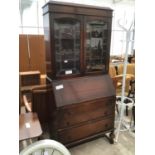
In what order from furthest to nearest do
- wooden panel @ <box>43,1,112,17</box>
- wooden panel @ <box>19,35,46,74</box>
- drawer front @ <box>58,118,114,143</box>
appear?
A: wooden panel @ <box>19,35,46,74</box>
drawer front @ <box>58,118,114,143</box>
wooden panel @ <box>43,1,112,17</box>

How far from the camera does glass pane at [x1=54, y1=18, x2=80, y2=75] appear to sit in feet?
6.40

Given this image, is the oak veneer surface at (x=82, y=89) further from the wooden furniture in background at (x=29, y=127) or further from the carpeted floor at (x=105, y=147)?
the carpeted floor at (x=105, y=147)

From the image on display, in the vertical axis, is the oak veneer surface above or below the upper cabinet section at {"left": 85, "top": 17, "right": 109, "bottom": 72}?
below

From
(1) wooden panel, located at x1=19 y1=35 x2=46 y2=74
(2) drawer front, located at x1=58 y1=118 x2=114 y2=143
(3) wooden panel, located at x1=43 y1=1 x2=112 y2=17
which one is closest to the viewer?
(3) wooden panel, located at x1=43 y1=1 x2=112 y2=17

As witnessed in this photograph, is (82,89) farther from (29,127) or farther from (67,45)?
(29,127)

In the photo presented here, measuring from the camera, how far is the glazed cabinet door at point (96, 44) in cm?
210

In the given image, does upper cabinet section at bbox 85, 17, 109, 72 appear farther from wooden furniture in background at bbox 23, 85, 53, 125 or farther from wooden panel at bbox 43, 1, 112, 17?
wooden furniture in background at bbox 23, 85, 53, 125

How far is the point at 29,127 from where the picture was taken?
5.28 ft

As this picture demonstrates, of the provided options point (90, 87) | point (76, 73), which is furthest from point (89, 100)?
point (76, 73)

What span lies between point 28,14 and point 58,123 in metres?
4.25

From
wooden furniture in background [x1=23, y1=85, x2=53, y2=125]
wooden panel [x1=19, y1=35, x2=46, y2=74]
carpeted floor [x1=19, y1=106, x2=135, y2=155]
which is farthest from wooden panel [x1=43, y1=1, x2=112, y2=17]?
wooden panel [x1=19, y1=35, x2=46, y2=74]

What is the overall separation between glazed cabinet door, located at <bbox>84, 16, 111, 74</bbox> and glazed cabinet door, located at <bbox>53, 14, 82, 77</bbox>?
11cm
